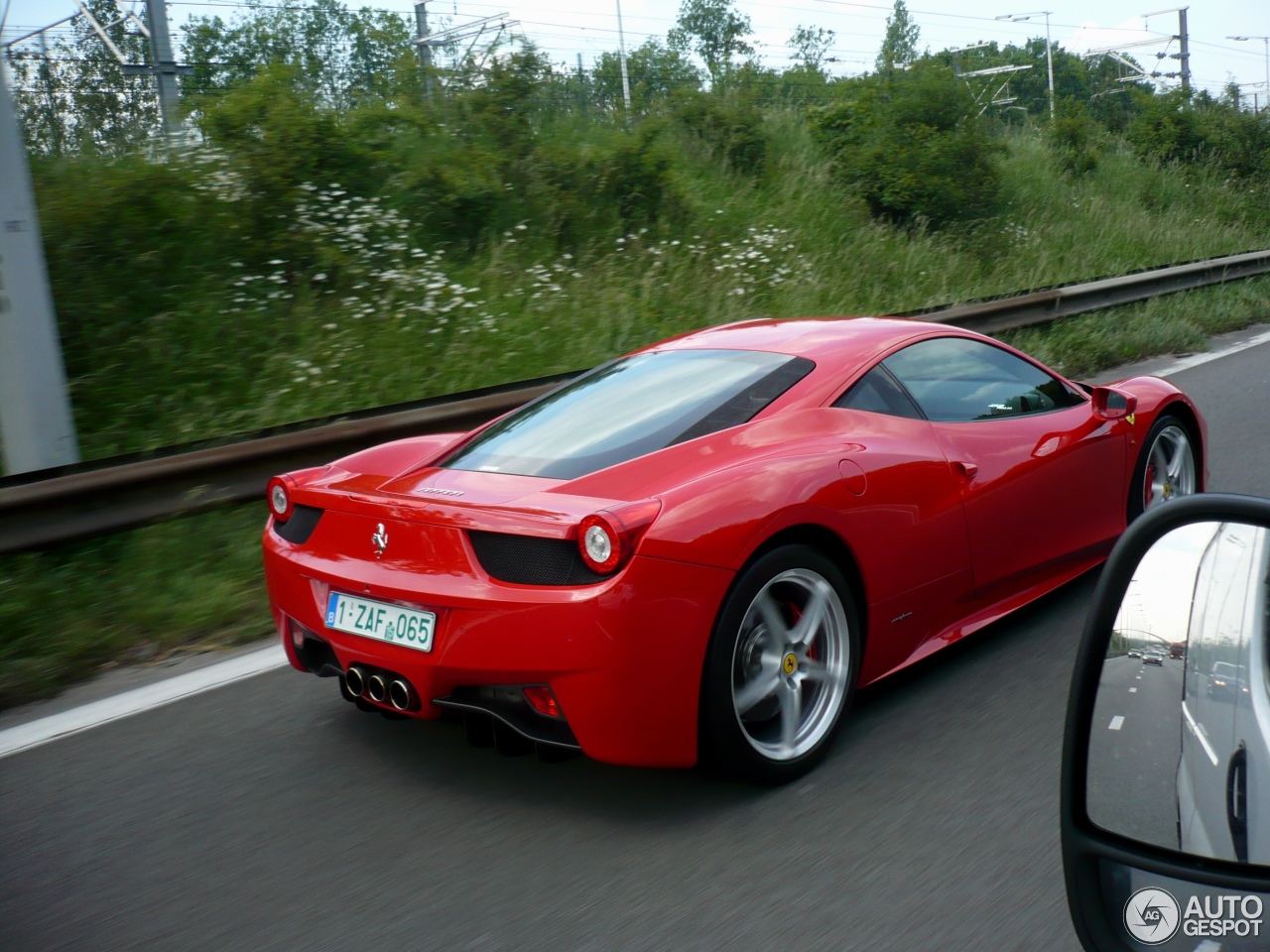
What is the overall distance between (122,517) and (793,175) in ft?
45.6

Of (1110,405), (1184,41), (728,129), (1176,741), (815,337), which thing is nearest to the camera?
(1176,741)

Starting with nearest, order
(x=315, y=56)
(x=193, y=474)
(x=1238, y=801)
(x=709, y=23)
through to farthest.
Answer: (x=1238, y=801)
(x=193, y=474)
(x=315, y=56)
(x=709, y=23)

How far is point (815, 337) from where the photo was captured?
4.36 metres

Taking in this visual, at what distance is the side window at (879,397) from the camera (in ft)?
13.3

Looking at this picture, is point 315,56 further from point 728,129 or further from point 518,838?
point 518,838

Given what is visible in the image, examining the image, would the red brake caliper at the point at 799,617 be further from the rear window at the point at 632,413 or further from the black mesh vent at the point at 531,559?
the black mesh vent at the point at 531,559

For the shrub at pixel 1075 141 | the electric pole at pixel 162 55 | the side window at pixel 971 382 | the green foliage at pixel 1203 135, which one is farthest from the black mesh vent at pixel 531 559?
the green foliage at pixel 1203 135

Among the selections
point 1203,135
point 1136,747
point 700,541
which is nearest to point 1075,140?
point 1203,135

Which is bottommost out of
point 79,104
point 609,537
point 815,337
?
point 609,537

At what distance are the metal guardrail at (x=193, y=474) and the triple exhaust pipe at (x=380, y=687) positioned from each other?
245 cm

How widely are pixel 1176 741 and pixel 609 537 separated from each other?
1.82 m

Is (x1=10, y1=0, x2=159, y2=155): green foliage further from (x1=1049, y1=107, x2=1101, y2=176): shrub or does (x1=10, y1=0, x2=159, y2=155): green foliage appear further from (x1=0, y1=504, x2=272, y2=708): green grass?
(x1=1049, y1=107, x2=1101, y2=176): shrub

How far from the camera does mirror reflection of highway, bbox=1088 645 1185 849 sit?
→ 4.75ft

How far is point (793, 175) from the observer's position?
1784cm
